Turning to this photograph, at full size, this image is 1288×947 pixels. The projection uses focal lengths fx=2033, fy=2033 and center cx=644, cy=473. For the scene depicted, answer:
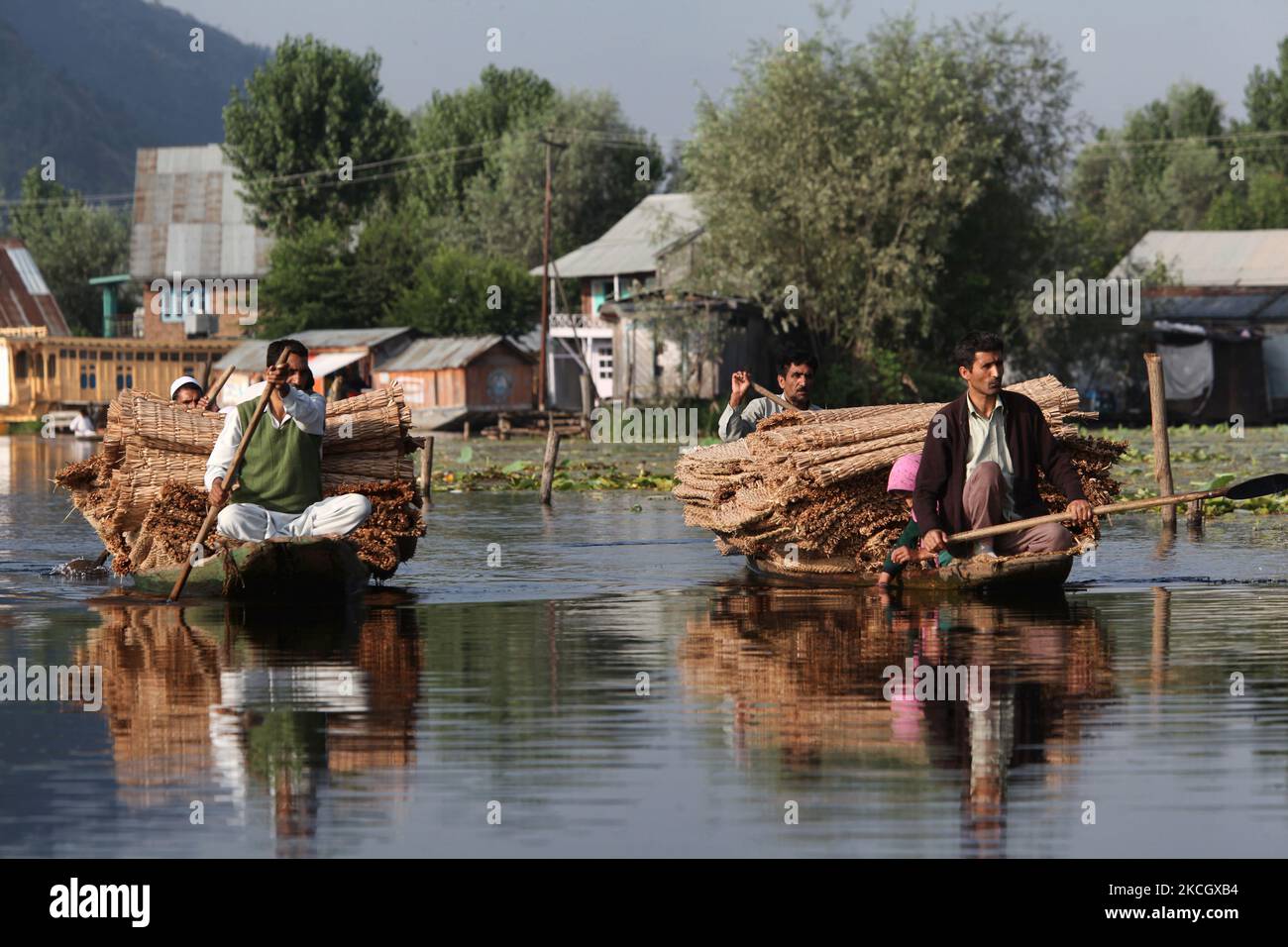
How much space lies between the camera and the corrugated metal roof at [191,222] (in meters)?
85.2

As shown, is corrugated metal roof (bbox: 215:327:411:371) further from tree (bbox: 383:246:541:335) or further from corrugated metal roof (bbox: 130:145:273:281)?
corrugated metal roof (bbox: 130:145:273:281)

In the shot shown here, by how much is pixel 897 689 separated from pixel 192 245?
80.2 meters

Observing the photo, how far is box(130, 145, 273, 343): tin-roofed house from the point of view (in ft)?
271

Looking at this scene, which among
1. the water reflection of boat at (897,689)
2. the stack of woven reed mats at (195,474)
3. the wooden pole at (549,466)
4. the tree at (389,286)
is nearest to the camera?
the water reflection of boat at (897,689)

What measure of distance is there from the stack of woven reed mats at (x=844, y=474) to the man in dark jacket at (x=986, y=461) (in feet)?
1.80

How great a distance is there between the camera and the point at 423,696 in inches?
365

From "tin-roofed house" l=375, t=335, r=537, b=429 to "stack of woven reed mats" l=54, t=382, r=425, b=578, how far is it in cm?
4457

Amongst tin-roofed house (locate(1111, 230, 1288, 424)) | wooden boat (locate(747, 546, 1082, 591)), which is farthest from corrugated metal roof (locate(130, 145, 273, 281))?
wooden boat (locate(747, 546, 1082, 591))

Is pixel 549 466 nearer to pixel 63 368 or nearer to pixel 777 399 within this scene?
pixel 777 399

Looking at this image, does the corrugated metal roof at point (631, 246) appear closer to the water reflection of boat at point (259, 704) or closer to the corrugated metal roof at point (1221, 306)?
the corrugated metal roof at point (1221, 306)

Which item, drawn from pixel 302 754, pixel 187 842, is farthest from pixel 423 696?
pixel 187 842

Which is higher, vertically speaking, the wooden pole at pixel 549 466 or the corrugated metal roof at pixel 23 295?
the corrugated metal roof at pixel 23 295

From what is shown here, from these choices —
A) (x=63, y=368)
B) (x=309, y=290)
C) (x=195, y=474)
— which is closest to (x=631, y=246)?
(x=309, y=290)

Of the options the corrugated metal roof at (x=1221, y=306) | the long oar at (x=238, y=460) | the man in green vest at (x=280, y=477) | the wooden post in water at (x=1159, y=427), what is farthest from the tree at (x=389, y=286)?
the long oar at (x=238, y=460)
